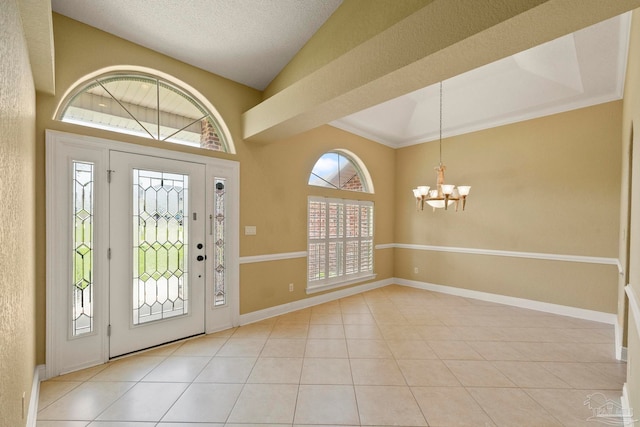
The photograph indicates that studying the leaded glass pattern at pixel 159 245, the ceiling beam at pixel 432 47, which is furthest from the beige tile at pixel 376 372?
the ceiling beam at pixel 432 47

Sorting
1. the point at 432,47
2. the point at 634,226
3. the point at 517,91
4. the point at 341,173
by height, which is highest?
the point at 517,91

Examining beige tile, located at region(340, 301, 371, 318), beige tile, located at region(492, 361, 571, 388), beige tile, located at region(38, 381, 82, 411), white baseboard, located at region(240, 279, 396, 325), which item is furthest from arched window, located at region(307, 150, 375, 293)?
beige tile, located at region(38, 381, 82, 411)

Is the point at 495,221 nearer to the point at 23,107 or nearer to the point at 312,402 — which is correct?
the point at 312,402

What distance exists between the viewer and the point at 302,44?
119 inches

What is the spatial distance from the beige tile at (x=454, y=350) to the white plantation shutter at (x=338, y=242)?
2.06 meters

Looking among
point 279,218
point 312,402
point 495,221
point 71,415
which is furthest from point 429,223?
point 71,415

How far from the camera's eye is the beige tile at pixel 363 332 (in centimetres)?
331

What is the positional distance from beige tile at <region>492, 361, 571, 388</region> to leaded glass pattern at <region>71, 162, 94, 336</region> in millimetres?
3915

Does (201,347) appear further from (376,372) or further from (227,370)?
(376,372)

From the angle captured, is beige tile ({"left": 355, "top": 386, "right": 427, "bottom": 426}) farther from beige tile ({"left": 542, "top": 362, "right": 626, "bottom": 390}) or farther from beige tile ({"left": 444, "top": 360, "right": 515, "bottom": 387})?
beige tile ({"left": 542, "top": 362, "right": 626, "bottom": 390})

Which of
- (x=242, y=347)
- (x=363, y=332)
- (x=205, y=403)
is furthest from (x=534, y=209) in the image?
(x=205, y=403)

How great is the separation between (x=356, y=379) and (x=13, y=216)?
2596 millimetres

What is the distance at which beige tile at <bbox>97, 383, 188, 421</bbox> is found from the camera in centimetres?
195

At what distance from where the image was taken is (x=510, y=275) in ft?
14.9
